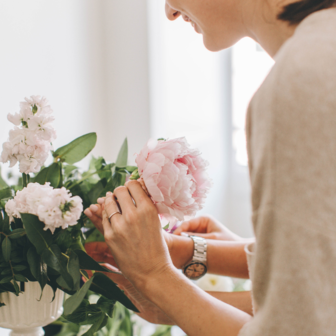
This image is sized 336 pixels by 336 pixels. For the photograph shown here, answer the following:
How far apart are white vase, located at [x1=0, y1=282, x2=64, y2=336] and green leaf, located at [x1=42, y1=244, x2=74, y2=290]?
0.07 metres

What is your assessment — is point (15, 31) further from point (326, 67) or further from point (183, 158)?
point (326, 67)

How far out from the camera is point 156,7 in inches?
46.4

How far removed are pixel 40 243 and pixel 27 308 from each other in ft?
0.44

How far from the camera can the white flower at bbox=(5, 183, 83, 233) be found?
1.49 ft

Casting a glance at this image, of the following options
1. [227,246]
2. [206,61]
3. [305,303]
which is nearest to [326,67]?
[305,303]

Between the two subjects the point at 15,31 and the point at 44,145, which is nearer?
the point at 44,145

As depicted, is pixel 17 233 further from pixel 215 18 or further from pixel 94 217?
pixel 215 18

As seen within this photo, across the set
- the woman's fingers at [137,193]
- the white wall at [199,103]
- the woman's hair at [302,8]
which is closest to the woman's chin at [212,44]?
the woman's hair at [302,8]

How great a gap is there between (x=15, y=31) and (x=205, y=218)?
640 mm

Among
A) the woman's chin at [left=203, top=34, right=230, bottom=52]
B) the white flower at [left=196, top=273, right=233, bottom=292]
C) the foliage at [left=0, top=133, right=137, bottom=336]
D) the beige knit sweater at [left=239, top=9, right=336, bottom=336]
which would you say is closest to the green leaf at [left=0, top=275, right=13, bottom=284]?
the foliage at [left=0, top=133, right=137, bottom=336]

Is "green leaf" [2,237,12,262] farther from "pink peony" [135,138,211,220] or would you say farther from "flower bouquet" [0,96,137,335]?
"pink peony" [135,138,211,220]

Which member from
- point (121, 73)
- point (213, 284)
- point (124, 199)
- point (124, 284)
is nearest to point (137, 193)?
point (124, 199)

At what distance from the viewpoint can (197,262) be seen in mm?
817

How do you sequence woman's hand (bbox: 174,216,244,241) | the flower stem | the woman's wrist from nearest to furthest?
the flower stem < the woman's wrist < woman's hand (bbox: 174,216,244,241)
